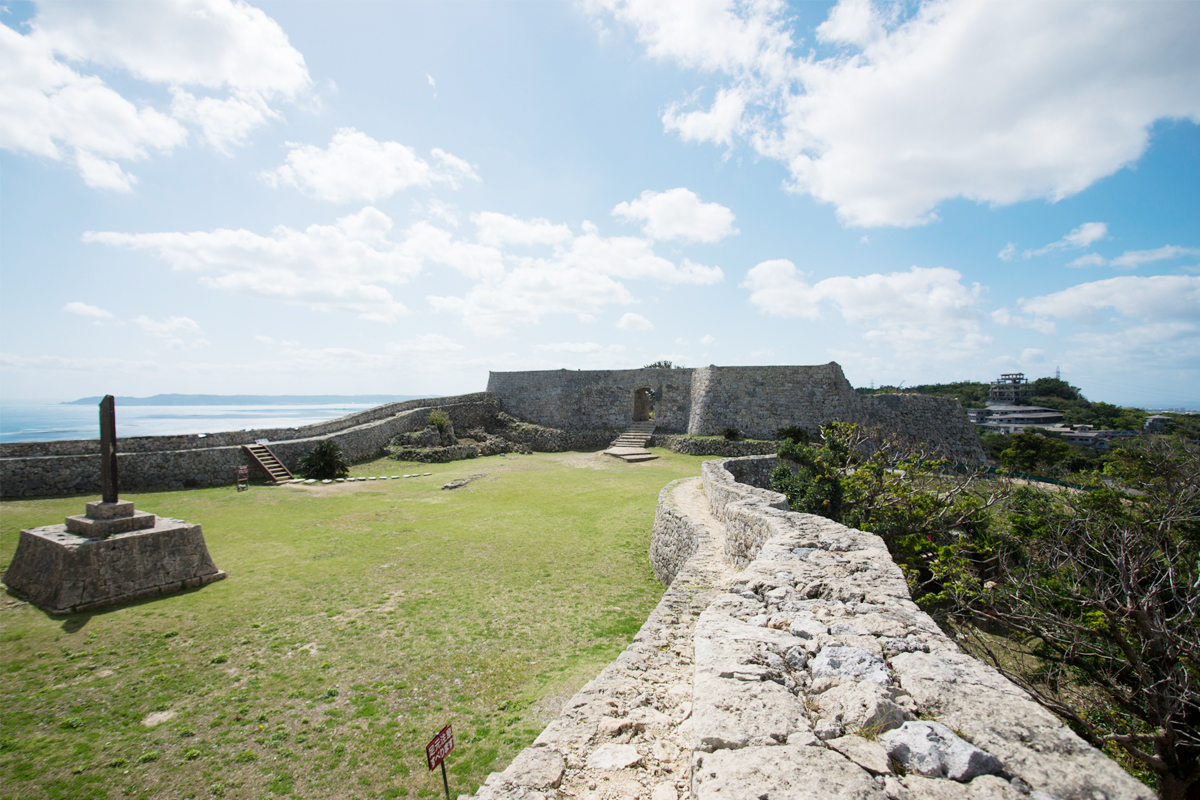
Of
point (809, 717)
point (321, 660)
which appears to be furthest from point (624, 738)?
point (321, 660)

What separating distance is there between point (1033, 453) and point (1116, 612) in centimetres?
2225

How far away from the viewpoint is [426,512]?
508 inches

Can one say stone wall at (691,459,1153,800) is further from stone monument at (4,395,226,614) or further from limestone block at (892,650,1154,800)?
stone monument at (4,395,226,614)

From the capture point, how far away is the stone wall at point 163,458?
13.8 meters

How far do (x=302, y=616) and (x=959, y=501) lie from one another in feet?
41.3

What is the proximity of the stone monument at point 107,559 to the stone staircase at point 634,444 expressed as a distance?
52.3ft

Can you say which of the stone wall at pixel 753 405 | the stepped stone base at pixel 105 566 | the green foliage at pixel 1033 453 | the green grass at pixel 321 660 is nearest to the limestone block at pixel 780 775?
the green grass at pixel 321 660

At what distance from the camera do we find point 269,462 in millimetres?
16969

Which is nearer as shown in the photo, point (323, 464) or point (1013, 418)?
point (323, 464)

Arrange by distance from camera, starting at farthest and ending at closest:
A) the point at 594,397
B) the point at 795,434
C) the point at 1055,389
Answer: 1. the point at 1055,389
2. the point at 594,397
3. the point at 795,434

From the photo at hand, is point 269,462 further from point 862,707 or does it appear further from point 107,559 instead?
point 862,707

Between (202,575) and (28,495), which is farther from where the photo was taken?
(28,495)

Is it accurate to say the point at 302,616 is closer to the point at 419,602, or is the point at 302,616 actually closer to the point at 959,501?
the point at 419,602

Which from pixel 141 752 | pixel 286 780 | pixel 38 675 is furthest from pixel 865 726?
pixel 38 675
